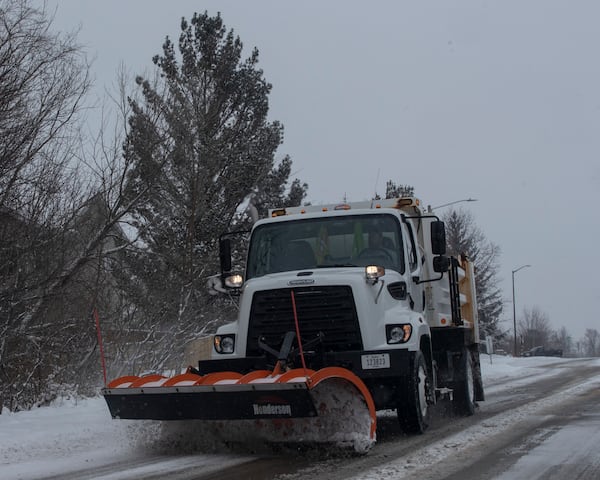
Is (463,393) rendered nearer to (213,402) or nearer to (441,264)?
(441,264)

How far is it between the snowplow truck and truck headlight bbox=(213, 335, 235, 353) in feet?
0.04

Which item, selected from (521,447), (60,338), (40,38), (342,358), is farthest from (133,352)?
(521,447)

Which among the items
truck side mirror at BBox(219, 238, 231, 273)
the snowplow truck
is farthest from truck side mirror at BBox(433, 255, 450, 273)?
truck side mirror at BBox(219, 238, 231, 273)

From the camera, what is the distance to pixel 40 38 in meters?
13.0

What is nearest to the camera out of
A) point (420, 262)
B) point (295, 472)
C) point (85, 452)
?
point (295, 472)

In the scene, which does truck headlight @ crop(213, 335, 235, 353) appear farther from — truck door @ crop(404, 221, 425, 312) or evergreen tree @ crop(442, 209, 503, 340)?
evergreen tree @ crop(442, 209, 503, 340)

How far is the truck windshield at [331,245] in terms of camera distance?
907 centimetres

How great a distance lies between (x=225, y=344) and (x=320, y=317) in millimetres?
1174

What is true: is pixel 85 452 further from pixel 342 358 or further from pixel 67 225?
pixel 67 225

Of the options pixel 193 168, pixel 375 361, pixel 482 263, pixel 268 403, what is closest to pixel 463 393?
pixel 375 361

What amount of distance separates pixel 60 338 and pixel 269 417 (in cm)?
730

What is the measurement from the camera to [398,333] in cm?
820

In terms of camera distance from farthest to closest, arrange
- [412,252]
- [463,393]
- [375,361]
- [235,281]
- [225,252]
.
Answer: [463,393] → [225,252] → [412,252] → [235,281] → [375,361]

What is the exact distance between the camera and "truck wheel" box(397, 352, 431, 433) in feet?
26.9
